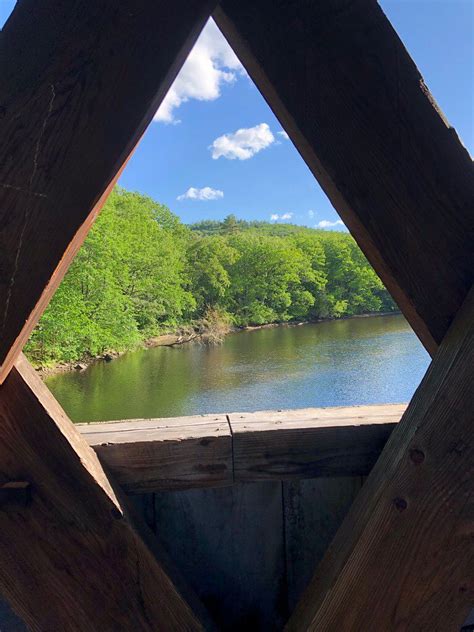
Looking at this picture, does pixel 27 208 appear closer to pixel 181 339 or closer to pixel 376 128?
pixel 376 128

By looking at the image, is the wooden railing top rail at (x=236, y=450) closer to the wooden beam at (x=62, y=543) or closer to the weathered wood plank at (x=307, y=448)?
the weathered wood plank at (x=307, y=448)

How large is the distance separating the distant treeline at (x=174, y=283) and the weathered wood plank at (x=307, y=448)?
10.0 m

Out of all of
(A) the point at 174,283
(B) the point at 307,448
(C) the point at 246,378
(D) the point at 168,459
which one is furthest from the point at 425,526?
(A) the point at 174,283

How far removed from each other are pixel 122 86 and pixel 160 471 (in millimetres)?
787

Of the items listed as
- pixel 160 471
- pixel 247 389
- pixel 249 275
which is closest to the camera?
pixel 160 471

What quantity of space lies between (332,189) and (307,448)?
608 mm

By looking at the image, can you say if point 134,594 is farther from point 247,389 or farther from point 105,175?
point 247,389

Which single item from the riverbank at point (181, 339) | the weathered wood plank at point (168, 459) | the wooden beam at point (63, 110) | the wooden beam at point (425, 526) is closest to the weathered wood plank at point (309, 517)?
the weathered wood plank at point (168, 459)

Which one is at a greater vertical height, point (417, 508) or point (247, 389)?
point (247, 389)

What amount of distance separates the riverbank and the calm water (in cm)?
35

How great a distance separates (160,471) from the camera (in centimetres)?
101

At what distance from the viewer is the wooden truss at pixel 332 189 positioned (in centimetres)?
68

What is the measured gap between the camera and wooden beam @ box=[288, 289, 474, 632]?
2.23 feet

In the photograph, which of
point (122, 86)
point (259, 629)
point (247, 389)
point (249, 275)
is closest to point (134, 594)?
point (259, 629)
